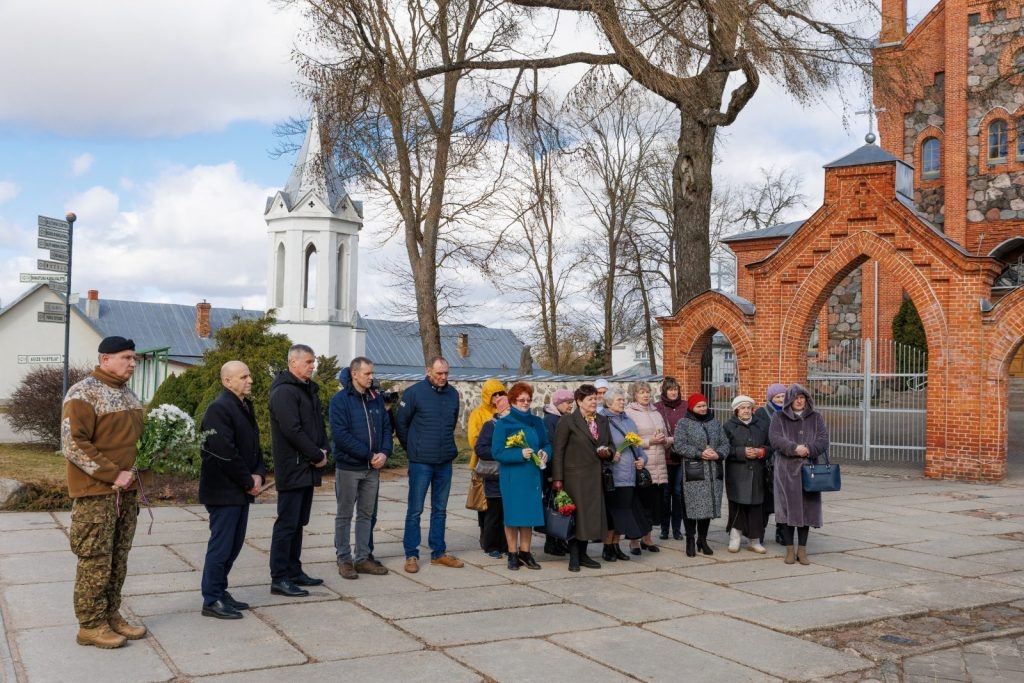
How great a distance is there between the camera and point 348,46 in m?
17.8

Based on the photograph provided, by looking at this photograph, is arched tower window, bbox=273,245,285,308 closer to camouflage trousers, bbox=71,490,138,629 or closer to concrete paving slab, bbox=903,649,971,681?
camouflage trousers, bbox=71,490,138,629

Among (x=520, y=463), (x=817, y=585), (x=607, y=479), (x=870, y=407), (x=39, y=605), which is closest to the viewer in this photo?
(x=39, y=605)

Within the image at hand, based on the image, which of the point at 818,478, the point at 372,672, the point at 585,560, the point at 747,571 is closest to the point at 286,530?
the point at 372,672

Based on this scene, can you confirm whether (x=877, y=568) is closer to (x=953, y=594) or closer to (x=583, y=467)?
(x=953, y=594)

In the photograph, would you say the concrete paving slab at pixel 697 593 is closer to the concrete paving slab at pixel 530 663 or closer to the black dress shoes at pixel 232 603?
the concrete paving slab at pixel 530 663

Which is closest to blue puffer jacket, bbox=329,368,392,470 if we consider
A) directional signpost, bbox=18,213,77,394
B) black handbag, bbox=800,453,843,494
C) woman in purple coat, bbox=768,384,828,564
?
woman in purple coat, bbox=768,384,828,564

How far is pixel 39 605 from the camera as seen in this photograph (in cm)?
689

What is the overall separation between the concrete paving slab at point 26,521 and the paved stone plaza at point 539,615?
0.04 m

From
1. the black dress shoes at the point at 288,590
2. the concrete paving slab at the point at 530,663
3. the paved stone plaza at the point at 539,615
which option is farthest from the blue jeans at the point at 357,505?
the concrete paving slab at the point at 530,663

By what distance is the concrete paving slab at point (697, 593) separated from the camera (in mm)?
7419

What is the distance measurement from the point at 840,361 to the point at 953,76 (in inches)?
363

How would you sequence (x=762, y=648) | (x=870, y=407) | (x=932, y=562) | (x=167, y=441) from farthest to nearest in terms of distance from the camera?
(x=870, y=407) < (x=932, y=562) < (x=167, y=441) < (x=762, y=648)

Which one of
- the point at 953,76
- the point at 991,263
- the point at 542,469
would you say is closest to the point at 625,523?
the point at 542,469

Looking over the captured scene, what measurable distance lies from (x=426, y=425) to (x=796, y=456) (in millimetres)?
3431
